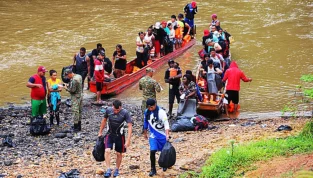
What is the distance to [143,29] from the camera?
3106 centimetres

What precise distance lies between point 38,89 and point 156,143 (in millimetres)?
4589

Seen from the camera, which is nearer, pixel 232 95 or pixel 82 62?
pixel 232 95

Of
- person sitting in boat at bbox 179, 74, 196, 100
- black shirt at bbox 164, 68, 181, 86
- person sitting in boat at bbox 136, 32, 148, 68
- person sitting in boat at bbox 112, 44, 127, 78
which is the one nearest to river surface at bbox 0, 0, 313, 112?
person sitting in boat at bbox 112, 44, 127, 78

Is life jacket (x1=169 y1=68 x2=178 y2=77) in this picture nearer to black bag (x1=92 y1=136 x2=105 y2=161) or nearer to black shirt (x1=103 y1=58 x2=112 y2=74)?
black shirt (x1=103 y1=58 x2=112 y2=74)

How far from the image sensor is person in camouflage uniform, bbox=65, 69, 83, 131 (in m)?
14.3

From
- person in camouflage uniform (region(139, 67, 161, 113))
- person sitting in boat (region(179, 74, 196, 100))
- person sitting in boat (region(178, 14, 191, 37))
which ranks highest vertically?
person sitting in boat (region(178, 14, 191, 37))

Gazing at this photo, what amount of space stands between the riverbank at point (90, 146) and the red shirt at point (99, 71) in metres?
1.49

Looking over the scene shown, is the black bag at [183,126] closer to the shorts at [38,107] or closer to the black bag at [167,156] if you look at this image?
the shorts at [38,107]

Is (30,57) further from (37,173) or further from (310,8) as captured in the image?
(310,8)

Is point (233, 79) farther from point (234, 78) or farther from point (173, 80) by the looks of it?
point (173, 80)

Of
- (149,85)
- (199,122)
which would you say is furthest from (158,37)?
(149,85)

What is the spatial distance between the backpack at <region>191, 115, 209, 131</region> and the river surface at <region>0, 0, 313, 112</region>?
10.4 feet

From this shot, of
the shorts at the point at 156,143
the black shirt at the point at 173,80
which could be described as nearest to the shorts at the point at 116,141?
the shorts at the point at 156,143

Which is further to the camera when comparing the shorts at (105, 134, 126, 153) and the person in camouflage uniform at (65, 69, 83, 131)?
the person in camouflage uniform at (65, 69, 83, 131)
